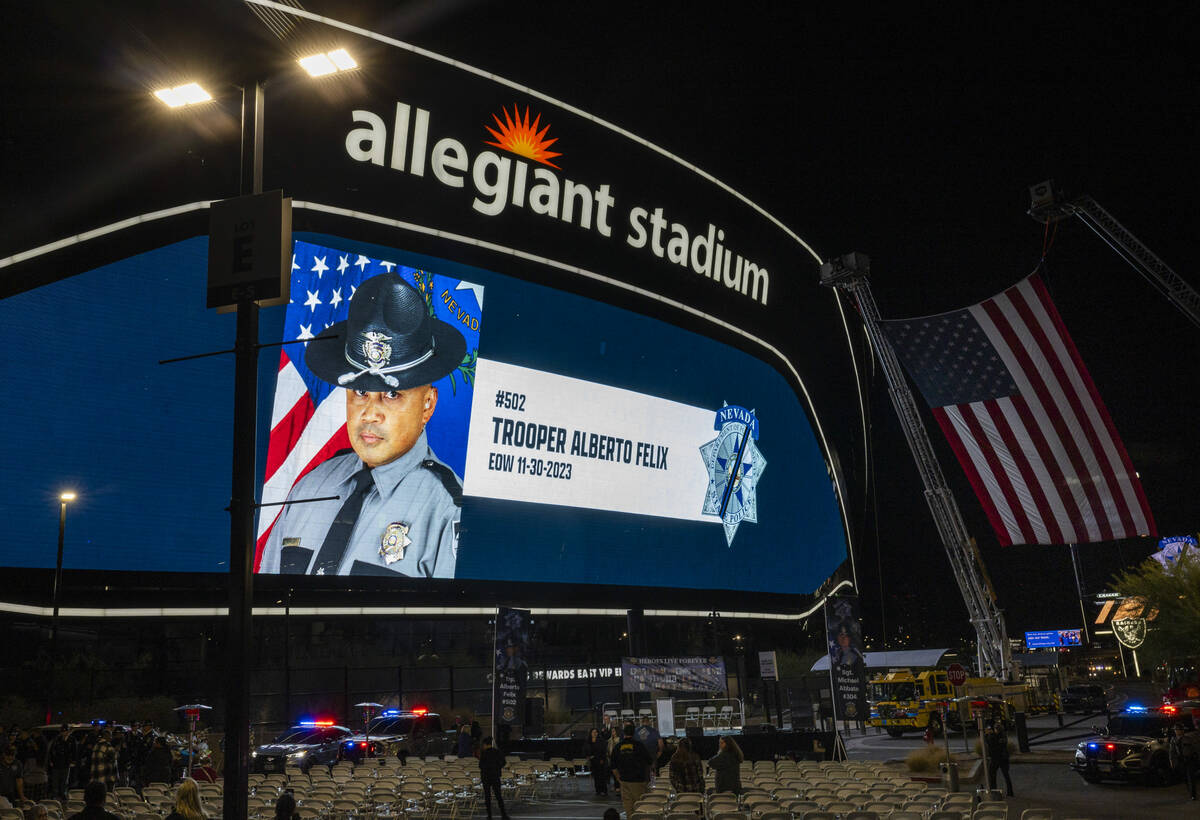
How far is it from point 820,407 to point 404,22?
32146 mm

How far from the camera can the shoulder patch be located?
34.4m

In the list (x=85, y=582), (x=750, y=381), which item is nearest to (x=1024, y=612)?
(x=750, y=381)

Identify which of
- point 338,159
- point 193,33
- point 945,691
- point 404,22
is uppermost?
point 404,22

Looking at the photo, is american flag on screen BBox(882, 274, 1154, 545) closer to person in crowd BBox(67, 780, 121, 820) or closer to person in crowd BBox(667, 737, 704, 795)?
person in crowd BBox(667, 737, 704, 795)

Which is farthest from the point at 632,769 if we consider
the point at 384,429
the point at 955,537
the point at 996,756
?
the point at 955,537

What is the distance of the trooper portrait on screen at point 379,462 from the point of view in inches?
1244

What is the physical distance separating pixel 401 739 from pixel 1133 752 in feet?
65.7

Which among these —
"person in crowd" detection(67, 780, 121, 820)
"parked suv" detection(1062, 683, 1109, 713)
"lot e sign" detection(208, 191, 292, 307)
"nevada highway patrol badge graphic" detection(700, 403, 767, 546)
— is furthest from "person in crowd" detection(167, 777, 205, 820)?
"parked suv" detection(1062, 683, 1109, 713)

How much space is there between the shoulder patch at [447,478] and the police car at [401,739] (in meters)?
7.77

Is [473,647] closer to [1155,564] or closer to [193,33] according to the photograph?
[1155,564]

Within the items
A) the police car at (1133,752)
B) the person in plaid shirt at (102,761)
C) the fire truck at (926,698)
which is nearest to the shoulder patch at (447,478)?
the fire truck at (926,698)

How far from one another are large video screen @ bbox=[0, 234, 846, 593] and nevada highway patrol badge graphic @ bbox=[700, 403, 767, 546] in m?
0.16

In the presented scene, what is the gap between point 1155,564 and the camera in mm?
30641

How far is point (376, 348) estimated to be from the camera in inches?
1284
